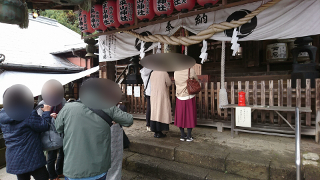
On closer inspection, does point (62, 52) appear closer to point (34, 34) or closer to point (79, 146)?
point (34, 34)

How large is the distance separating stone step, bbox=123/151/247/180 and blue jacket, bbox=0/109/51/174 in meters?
2.03

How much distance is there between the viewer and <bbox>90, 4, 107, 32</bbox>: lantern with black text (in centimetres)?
623

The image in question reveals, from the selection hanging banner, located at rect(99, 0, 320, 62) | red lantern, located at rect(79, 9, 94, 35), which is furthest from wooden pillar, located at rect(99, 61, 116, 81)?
hanging banner, located at rect(99, 0, 320, 62)

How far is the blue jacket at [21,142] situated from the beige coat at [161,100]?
2.86 m

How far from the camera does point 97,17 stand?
6.29 metres

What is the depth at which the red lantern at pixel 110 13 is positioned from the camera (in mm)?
5941

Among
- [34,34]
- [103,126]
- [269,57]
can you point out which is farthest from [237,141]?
[34,34]

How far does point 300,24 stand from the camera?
13.6ft

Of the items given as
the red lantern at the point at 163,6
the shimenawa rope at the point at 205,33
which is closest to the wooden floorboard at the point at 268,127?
the shimenawa rope at the point at 205,33

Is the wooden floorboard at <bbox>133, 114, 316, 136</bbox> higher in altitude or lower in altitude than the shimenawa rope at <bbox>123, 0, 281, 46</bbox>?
lower

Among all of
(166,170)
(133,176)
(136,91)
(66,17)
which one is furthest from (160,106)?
(66,17)

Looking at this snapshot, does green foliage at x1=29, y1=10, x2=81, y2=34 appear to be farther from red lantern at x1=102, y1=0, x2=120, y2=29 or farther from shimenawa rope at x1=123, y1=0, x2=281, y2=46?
shimenawa rope at x1=123, y1=0, x2=281, y2=46

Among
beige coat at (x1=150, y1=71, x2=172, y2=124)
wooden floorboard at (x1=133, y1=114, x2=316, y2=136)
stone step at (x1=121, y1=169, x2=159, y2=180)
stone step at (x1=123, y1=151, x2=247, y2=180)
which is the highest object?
beige coat at (x1=150, y1=71, x2=172, y2=124)

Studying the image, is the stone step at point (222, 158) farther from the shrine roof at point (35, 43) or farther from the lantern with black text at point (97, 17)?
the shrine roof at point (35, 43)
